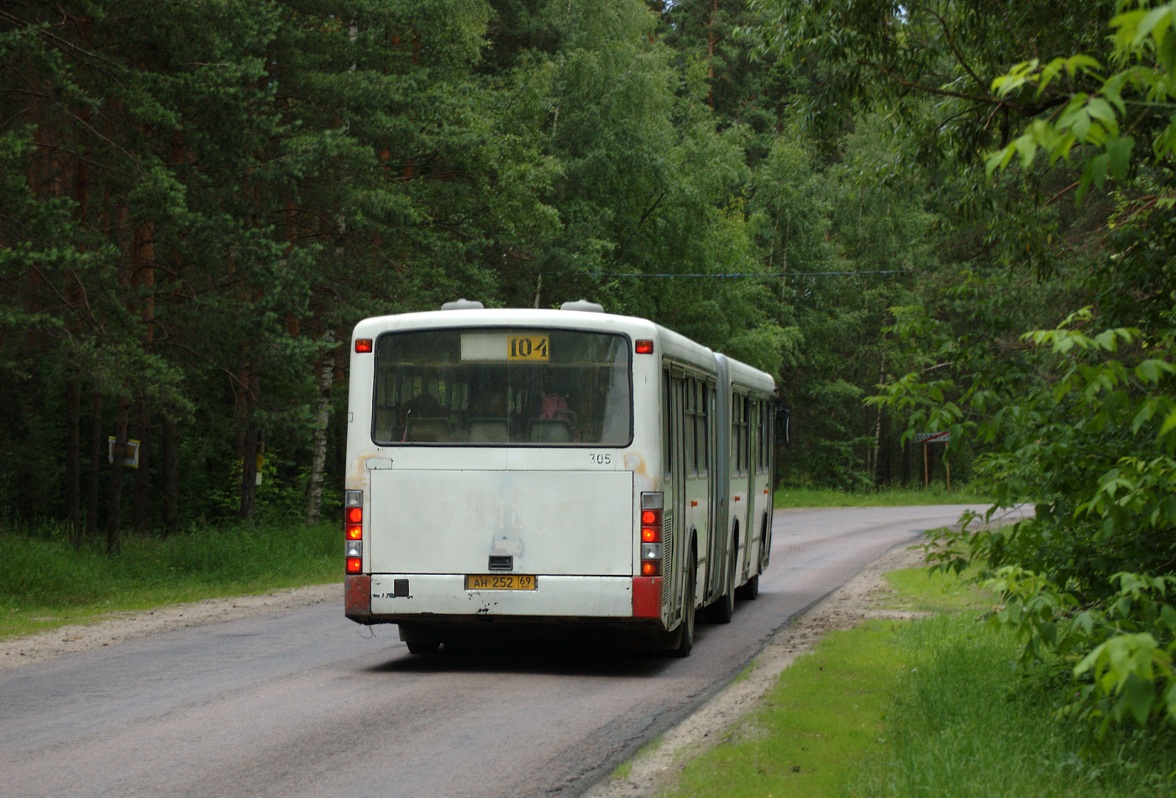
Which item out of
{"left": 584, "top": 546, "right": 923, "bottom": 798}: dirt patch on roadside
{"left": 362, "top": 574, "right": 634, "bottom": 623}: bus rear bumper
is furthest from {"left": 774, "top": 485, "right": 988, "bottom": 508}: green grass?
{"left": 362, "top": 574, "right": 634, "bottom": 623}: bus rear bumper

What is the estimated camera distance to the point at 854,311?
6819 cm

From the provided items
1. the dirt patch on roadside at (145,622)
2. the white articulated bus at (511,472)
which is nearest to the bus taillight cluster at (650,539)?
the white articulated bus at (511,472)

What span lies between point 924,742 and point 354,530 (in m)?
5.90

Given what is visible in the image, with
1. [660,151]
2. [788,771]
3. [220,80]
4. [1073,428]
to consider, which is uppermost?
[660,151]

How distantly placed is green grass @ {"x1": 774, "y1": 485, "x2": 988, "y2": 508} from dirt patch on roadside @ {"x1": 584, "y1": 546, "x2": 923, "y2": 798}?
34.8m

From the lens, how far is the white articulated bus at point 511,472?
12164mm

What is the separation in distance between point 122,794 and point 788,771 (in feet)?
11.8

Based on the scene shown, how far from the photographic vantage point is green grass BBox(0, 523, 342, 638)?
18.8m

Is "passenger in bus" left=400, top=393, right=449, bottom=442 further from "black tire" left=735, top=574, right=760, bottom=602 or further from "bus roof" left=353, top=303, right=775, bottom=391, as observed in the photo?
"black tire" left=735, top=574, right=760, bottom=602

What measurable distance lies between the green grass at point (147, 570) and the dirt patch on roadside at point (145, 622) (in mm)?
499

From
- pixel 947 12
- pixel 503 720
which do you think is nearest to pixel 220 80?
pixel 947 12

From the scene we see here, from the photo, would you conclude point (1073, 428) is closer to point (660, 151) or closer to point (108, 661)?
point (108, 661)

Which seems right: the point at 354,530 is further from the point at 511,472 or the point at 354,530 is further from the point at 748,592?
the point at 748,592

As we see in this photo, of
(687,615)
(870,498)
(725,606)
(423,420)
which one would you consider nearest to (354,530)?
(423,420)
